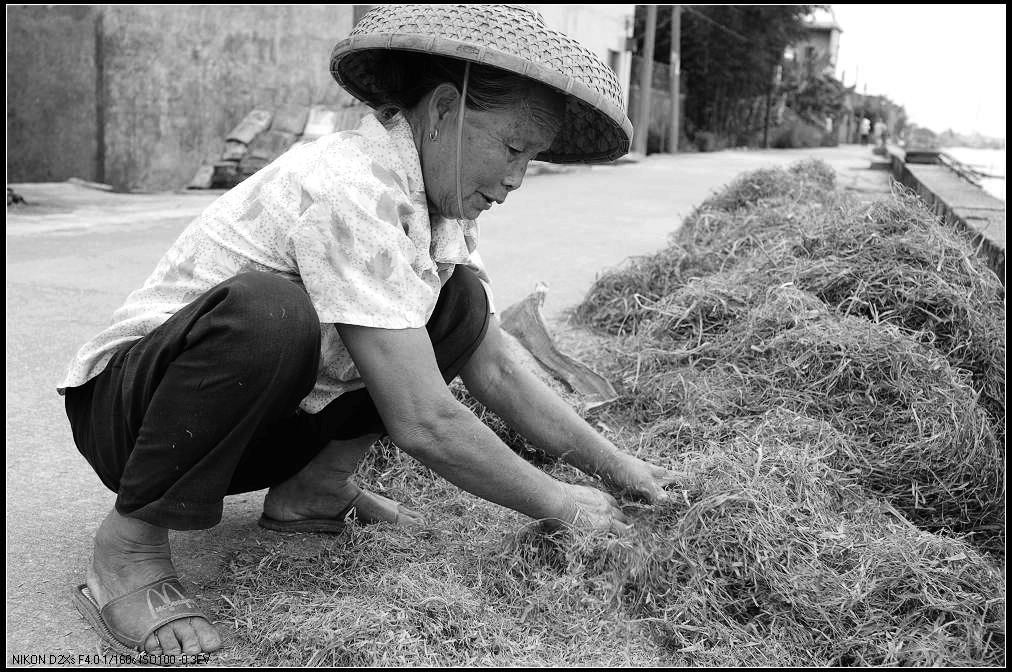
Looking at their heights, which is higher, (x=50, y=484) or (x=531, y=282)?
(x=531, y=282)

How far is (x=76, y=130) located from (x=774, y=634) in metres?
11.2

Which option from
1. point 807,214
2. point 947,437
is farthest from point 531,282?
point 947,437

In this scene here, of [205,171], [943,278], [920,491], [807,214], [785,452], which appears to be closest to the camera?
[785,452]

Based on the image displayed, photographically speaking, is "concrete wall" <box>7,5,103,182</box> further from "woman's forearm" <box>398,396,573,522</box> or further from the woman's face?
"woman's forearm" <box>398,396,573,522</box>

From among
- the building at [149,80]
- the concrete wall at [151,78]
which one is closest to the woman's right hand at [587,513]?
the building at [149,80]

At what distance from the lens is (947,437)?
2.44 metres

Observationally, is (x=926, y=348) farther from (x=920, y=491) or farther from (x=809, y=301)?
(x=920, y=491)

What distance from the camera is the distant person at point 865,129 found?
4919 cm

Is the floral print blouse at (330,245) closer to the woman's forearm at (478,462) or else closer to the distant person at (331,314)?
the distant person at (331,314)

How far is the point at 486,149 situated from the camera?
1.70m

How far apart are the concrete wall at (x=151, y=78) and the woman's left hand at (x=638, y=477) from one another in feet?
31.0

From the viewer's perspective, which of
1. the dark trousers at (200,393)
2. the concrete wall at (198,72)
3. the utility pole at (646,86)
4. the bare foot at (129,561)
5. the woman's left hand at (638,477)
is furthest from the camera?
the utility pole at (646,86)

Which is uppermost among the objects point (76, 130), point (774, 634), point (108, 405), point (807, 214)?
point (76, 130)

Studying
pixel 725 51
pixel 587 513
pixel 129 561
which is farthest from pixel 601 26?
pixel 129 561
